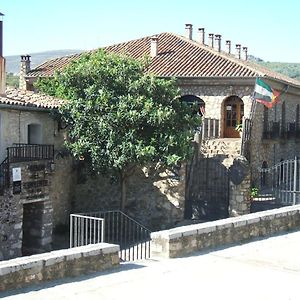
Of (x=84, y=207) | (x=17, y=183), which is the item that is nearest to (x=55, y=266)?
(x=17, y=183)

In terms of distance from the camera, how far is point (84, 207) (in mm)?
23328

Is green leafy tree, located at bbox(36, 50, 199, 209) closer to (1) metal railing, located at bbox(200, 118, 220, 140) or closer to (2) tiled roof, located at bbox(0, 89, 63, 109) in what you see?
(2) tiled roof, located at bbox(0, 89, 63, 109)

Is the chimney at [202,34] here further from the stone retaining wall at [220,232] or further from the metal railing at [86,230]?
the stone retaining wall at [220,232]

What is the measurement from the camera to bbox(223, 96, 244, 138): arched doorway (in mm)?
27344

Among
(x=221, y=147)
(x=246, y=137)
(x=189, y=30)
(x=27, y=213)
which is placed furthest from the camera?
(x=189, y=30)

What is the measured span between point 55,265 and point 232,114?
63.3 feet

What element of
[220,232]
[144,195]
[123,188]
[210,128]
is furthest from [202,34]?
[220,232]

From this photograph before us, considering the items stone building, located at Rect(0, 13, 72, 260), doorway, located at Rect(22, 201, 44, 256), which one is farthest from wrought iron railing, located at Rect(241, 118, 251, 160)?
doorway, located at Rect(22, 201, 44, 256)

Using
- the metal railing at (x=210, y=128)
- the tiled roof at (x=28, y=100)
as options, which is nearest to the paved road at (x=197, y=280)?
the tiled roof at (x=28, y=100)

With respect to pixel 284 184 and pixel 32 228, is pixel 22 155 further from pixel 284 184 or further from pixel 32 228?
pixel 284 184

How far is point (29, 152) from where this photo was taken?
19312 mm

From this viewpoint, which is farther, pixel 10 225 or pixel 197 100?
pixel 197 100

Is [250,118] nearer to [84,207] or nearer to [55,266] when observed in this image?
[84,207]

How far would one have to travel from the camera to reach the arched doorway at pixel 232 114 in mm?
27344
